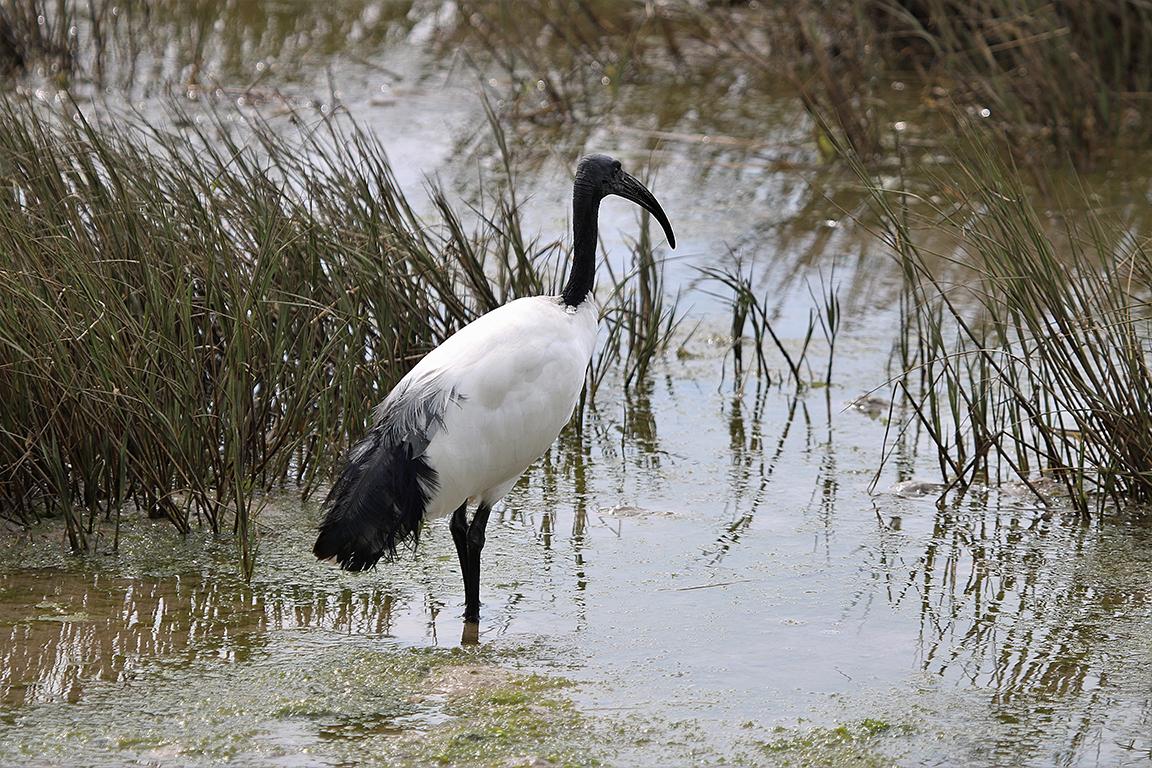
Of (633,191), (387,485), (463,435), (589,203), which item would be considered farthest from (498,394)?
(633,191)

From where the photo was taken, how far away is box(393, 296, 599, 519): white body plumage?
12.4 ft

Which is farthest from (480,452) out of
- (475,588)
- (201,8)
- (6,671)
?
(201,8)

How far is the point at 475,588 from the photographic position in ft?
12.6

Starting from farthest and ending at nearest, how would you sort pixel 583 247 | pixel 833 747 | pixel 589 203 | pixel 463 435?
pixel 589 203 < pixel 583 247 < pixel 463 435 < pixel 833 747

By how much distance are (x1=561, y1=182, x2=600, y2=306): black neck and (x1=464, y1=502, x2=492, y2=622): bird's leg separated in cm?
63

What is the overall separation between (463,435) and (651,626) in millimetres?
633

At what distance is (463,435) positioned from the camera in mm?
3785

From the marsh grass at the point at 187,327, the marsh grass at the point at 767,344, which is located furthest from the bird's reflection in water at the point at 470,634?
the marsh grass at the point at 767,344

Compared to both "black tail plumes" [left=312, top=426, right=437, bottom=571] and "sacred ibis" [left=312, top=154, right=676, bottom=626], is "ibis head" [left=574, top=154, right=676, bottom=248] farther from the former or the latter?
"black tail plumes" [left=312, top=426, right=437, bottom=571]

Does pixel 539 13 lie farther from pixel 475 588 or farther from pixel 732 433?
pixel 475 588

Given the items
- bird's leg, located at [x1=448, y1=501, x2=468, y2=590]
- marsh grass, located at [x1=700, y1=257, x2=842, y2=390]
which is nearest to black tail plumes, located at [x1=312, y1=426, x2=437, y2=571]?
bird's leg, located at [x1=448, y1=501, x2=468, y2=590]

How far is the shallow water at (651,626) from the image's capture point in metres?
3.20

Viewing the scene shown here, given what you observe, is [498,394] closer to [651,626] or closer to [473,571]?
[473,571]

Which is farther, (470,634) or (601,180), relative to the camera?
(601,180)
